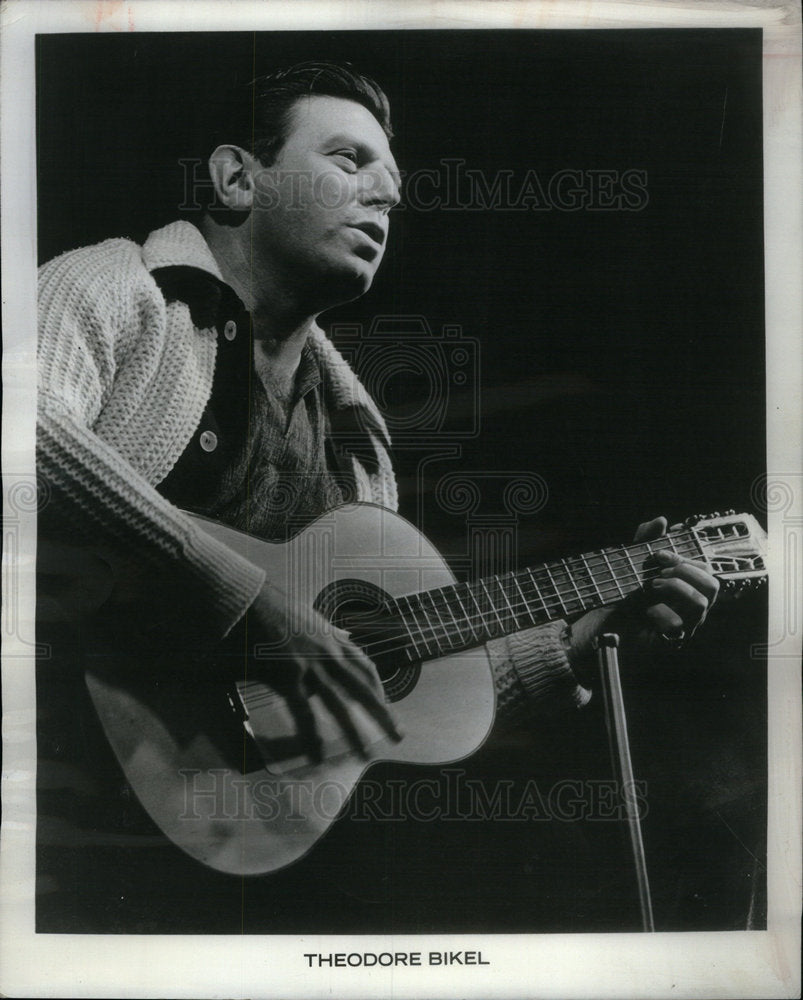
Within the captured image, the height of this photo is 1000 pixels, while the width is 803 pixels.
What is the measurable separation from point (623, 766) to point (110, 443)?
1.26m

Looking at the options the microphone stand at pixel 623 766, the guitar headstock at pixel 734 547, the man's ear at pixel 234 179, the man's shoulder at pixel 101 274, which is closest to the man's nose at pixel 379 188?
the man's ear at pixel 234 179

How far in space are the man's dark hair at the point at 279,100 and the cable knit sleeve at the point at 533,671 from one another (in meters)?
1.10

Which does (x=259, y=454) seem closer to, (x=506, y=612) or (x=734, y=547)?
(x=506, y=612)

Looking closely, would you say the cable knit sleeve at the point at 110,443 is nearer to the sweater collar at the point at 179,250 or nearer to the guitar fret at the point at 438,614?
the sweater collar at the point at 179,250

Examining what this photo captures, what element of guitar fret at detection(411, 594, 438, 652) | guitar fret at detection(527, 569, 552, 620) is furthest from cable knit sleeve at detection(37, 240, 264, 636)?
guitar fret at detection(527, 569, 552, 620)

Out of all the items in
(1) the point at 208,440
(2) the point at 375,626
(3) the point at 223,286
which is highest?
(3) the point at 223,286

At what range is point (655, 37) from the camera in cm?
177

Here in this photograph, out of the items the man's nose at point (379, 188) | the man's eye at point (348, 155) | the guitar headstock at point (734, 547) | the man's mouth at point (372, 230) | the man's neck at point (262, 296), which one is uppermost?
the man's eye at point (348, 155)

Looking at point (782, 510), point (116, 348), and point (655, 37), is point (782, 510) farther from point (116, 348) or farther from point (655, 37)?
point (116, 348)

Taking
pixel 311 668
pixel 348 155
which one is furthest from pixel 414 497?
pixel 348 155

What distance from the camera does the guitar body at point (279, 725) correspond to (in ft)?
5.56

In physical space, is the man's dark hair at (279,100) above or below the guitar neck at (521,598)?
above

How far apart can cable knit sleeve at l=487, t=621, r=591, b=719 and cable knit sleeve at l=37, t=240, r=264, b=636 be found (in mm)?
532

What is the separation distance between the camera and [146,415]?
1.67 m
